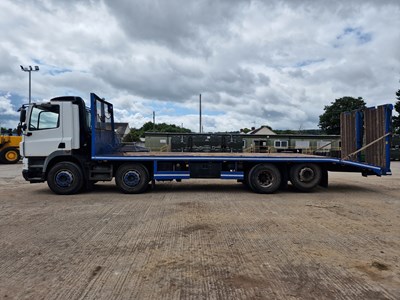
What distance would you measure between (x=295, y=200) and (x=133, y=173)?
473 cm

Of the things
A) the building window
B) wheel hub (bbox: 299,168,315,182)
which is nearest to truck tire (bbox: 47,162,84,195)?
wheel hub (bbox: 299,168,315,182)

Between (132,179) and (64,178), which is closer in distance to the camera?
(64,178)

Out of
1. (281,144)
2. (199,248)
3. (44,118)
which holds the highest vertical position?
(281,144)

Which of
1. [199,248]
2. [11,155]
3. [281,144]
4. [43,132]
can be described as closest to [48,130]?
[43,132]

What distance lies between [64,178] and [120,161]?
168cm

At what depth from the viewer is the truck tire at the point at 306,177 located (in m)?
9.96

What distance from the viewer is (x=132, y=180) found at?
9.72 metres

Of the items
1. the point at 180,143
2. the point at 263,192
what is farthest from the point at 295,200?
the point at 180,143

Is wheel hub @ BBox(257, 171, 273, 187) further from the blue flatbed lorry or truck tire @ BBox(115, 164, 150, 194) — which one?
truck tire @ BBox(115, 164, 150, 194)

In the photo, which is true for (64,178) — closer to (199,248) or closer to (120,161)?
(120,161)

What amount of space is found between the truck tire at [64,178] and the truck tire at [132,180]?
3.91 ft

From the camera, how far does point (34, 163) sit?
9562 mm

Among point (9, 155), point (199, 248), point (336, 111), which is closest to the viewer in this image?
point (199, 248)

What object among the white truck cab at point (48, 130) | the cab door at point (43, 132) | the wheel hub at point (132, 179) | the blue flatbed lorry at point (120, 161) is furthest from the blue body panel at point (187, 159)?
the cab door at point (43, 132)
